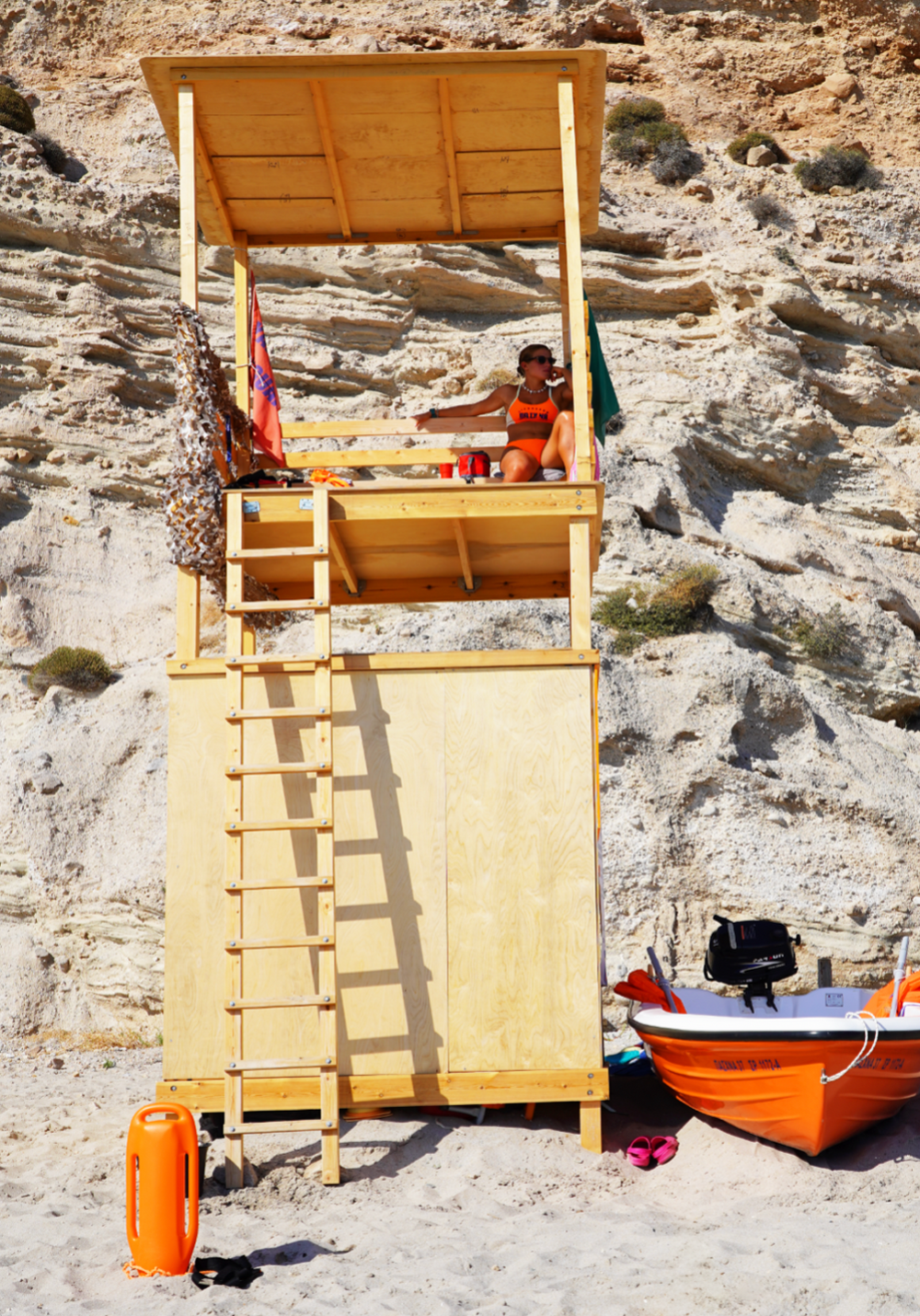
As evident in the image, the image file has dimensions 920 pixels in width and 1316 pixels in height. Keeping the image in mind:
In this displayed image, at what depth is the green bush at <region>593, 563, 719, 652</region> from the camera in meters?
15.0

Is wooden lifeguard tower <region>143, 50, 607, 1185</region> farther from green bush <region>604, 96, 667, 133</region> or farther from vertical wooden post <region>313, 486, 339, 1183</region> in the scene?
green bush <region>604, 96, 667, 133</region>

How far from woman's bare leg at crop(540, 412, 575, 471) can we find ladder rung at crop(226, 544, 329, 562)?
202 cm

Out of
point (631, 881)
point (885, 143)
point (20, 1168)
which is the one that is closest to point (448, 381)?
point (631, 881)

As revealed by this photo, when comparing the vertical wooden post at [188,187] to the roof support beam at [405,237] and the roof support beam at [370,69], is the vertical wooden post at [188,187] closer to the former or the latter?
the roof support beam at [370,69]

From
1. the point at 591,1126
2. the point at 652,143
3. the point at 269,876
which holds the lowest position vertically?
the point at 591,1126

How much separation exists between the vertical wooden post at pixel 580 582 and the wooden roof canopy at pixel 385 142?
253 centimetres

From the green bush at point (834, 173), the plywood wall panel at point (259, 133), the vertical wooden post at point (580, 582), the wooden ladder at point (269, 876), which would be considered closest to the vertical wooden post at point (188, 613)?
the wooden ladder at point (269, 876)

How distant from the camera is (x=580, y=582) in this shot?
7.39 meters

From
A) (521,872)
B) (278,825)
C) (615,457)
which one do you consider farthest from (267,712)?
(615,457)

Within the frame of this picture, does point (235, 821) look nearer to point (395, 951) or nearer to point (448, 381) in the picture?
point (395, 951)

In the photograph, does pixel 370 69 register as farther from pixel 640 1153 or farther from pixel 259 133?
pixel 640 1153

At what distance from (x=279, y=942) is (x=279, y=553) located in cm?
246

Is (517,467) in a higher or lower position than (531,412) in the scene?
lower

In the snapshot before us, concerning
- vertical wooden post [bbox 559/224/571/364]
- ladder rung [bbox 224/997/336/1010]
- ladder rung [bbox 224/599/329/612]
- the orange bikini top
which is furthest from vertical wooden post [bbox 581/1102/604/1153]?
vertical wooden post [bbox 559/224/571/364]
